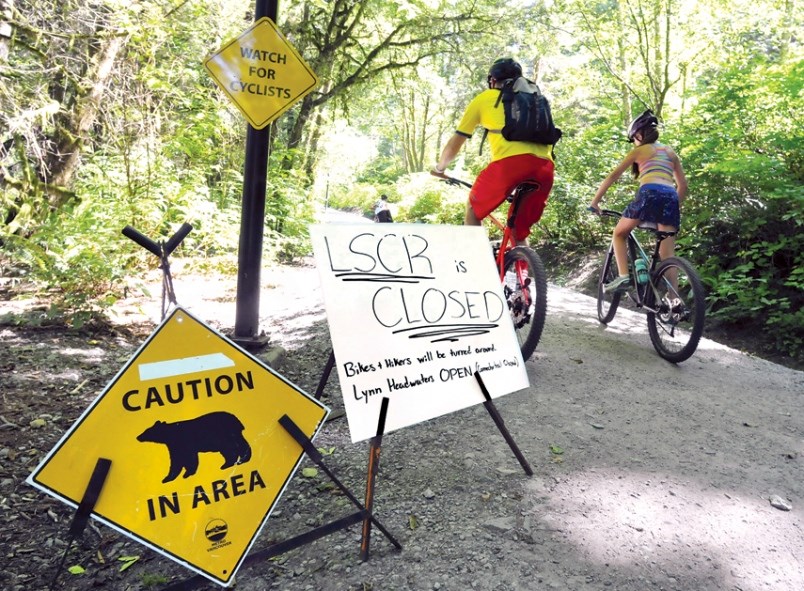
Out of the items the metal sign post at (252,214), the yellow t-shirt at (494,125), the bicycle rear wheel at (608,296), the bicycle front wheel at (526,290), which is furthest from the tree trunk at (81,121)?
the bicycle rear wheel at (608,296)

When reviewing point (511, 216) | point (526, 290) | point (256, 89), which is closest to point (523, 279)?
point (526, 290)

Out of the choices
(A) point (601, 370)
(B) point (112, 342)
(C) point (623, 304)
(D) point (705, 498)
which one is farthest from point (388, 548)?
(C) point (623, 304)

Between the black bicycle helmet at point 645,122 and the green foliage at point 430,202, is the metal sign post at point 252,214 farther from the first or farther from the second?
the green foliage at point 430,202

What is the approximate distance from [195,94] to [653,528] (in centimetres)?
759

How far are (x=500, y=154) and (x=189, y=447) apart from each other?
2.97 metres

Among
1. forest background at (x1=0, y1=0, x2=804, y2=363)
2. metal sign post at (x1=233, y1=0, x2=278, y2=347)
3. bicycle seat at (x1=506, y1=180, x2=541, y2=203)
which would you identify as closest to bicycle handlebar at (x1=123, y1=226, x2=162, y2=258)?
metal sign post at (x1=233, y1=0, x2=278, y2=347)

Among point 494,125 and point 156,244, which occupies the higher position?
point 494,125

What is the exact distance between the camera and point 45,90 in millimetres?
5523

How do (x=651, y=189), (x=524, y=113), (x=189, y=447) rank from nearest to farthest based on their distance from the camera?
1. (x=189, y=447)
2. (x=524, y=113)
3. (x=651, y=189)

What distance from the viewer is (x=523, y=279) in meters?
4.04

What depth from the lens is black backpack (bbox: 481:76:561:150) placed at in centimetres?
363

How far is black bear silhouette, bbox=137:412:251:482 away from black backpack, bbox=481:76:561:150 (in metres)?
2.80

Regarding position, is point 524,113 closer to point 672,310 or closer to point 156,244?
point 672,310

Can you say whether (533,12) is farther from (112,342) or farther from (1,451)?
(1,451)
